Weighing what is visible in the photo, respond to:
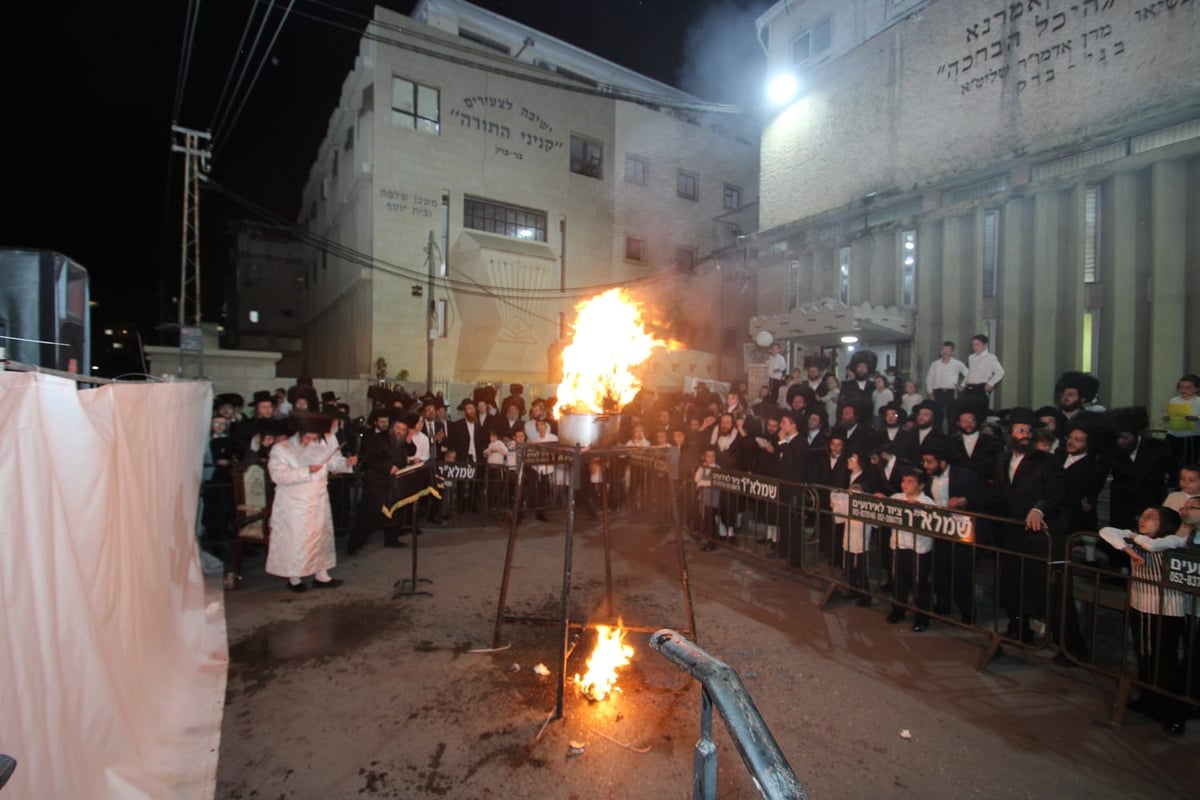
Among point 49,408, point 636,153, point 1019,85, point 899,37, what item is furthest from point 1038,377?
point 636,153

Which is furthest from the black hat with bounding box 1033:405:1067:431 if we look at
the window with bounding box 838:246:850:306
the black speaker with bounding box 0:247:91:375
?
the black speaker with bounding box 0:247:91:375

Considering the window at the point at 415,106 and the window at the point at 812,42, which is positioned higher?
the window at the point at 812,42

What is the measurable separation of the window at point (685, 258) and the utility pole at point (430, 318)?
11357 mm

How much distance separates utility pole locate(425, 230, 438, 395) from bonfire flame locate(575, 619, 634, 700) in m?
13.5

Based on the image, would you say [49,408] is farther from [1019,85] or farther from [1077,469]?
[1019,85]

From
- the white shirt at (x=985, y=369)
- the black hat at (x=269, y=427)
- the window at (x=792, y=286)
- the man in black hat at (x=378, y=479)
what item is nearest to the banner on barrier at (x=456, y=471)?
the man in black hat at (x=378, y=479)

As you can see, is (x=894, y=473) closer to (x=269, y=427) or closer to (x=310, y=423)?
(x=310, y=423)

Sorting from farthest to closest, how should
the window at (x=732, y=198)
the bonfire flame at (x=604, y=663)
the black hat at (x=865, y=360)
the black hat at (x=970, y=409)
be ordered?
the window at (x=732, y=198)
the black hat at (x=865, y=360)
the black hat at (x=970, y=409)
the bonfire flame at (x=604, y=663)

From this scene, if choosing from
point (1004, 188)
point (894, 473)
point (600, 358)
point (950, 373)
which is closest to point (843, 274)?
point (1004, 188)

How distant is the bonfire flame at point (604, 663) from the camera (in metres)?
4.38

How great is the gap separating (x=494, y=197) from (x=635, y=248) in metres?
6.80

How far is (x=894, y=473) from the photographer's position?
664 centimetres

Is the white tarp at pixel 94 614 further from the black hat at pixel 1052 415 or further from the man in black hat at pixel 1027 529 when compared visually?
the black hat at pixel 1052 415

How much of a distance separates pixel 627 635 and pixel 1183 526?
4.58 meters
